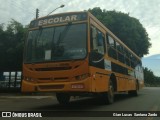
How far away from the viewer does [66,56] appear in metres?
12.6

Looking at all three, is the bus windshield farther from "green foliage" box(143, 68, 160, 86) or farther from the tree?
"green foliage" box(143, 68, 160, 86)

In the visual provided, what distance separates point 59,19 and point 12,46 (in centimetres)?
1688

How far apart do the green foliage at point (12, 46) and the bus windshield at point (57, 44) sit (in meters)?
15.7

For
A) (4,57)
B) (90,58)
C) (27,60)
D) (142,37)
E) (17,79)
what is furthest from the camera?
(142,37)

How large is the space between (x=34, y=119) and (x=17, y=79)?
24494 millimetres

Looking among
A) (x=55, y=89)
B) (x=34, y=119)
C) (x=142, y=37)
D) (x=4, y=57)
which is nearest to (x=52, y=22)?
(x=55, y=89)

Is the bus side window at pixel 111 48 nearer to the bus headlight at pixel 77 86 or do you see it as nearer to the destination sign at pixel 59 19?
the destination sign at pixel 59 19

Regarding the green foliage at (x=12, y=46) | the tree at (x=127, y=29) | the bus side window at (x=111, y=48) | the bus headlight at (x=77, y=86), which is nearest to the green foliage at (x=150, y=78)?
the tree at (x=127, y=29)

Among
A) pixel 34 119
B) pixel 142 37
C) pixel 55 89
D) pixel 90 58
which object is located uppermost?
pixel 142 37

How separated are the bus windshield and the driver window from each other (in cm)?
46

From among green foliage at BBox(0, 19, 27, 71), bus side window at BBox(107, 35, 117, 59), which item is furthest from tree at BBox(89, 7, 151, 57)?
bus side window at BBox(107, 35, 117, 59)

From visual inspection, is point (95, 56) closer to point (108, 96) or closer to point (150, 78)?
point (108, 96)

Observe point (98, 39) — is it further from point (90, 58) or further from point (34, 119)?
point (34, 119)

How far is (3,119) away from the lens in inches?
399
